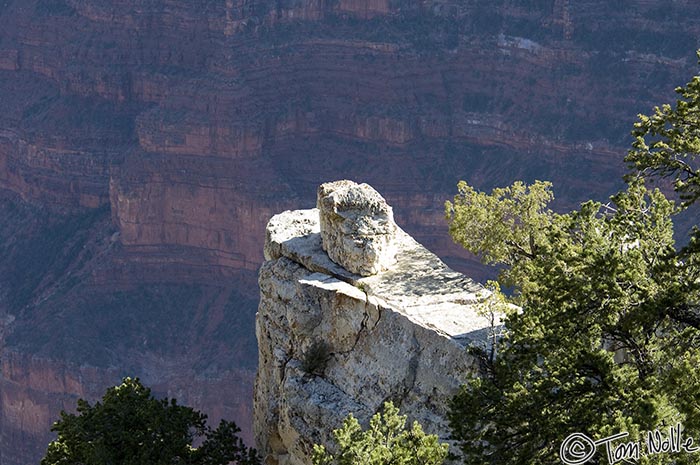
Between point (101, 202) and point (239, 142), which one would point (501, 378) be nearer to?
point (239, 142)

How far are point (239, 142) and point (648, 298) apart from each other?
61859 mm

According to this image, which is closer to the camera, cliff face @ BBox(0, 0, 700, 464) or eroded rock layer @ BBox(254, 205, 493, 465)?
eroded rock layer @ BBox(254, 205, 493, 465)

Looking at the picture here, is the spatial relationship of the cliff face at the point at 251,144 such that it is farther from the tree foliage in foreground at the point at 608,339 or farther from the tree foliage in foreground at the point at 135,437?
the tree foliage in foreground at the point at 608,339

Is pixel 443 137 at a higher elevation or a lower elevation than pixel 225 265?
higher

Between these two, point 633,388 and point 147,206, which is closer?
point 633,388

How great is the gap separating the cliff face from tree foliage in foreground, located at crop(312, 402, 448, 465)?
2054 inches

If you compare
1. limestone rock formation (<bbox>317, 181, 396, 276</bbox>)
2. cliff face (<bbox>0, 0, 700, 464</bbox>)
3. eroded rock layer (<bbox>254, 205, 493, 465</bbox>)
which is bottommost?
cliff face (<bbox>0, 0, 700, 464</bbox>)

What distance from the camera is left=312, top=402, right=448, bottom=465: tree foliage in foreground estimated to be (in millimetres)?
19422

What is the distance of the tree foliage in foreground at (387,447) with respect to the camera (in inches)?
765

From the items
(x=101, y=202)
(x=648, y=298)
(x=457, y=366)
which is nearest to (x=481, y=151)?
(x=101, y=202)

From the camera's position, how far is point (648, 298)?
61.4 feet
